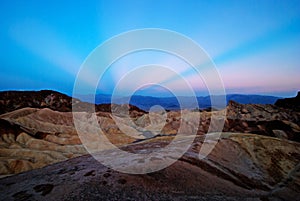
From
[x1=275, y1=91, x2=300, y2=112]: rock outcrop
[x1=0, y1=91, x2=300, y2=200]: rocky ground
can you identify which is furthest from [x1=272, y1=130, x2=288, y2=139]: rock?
[x1=275, y1=91, x2=300, y2=112]: rock outcrop

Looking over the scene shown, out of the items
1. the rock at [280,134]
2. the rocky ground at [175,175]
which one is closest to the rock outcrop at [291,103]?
the rock at [280,134]

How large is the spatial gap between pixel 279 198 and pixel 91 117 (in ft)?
172

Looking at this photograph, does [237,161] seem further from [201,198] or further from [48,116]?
[48,116]

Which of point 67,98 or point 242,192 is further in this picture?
point 67,98

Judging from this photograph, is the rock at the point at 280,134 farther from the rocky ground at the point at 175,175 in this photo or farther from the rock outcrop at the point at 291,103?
the rock outcrop at the point at 291,103

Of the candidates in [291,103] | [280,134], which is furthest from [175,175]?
[291,103]

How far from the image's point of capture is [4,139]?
33.2 meters

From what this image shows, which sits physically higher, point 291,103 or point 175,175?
point 291,103

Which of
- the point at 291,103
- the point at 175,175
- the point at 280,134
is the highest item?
the point at 291,103

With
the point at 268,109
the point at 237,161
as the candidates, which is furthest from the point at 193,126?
the point at 237,161

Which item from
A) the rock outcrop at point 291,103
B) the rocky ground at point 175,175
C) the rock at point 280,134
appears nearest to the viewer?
the rocky ground at point 175,175

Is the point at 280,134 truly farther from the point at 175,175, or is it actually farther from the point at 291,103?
the point at 175,175

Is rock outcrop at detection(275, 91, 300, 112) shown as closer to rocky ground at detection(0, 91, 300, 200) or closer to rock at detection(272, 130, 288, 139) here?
rock at detection(272, 130, 288, 139)

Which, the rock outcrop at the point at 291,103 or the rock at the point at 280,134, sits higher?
the rock outcrop at the point at 291,103
